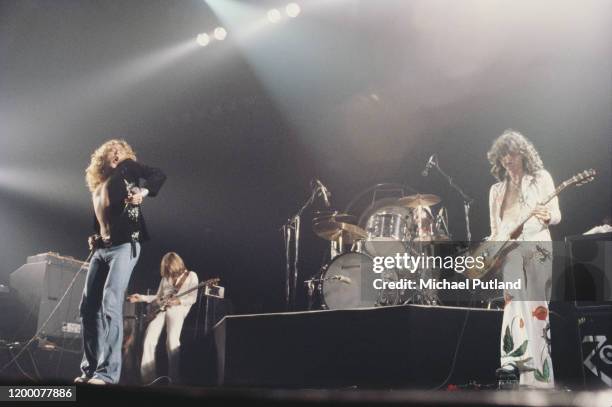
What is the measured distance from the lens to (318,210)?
486 cm

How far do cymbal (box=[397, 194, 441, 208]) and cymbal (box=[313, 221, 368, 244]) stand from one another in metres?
0.43

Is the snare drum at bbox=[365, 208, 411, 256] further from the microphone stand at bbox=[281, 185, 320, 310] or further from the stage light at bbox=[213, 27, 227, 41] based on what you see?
the stage light at bbox=[213, 27, 227, 41]

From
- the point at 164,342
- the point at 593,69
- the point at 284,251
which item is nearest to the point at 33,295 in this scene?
the point at 164,342

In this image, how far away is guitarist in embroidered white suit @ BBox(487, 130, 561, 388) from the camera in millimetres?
3271

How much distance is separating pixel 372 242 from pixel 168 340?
1.82 meters

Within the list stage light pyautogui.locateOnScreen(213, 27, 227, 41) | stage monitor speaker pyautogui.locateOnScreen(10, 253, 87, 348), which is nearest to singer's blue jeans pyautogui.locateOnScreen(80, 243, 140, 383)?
stage monitor speaker pyautogui.locateOnScreen(10, 253, 87, 348)

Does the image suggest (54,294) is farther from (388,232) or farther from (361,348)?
(388,232)

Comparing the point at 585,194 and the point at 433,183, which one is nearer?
the point at 585,194

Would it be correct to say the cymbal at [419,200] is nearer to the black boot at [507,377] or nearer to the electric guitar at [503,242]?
the electric guitar at [503,242]

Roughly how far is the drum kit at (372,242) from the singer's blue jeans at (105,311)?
1.56 m

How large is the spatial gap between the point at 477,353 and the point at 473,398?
10.5 ft

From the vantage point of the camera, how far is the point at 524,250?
3629 millimetres

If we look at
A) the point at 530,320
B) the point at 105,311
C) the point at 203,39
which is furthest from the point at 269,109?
the point at 530,320

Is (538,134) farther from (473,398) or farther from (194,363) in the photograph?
(473,398)
